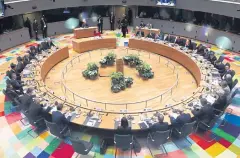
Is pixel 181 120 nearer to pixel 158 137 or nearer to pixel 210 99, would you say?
pixel 158 137

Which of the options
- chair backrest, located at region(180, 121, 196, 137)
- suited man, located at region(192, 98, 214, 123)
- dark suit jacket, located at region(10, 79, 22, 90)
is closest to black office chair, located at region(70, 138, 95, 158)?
chair backrest, located at region(180, 121, 196, 137)

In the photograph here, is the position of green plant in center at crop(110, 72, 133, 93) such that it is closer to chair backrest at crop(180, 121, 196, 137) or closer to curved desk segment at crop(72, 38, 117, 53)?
chair backrest at crop(180, 121, 196, 137)

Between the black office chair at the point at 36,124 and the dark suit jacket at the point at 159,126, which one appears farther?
the black office chair at the point at 36,124

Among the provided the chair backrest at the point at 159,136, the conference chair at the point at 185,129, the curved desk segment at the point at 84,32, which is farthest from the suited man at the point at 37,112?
the curved desk segment at the point at 84,32

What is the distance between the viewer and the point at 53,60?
16172 millimetres

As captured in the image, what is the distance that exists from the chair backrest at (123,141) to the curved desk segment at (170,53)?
252 inches

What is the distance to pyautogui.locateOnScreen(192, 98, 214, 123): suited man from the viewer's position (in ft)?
32.0

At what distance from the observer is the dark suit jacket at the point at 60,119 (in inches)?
374

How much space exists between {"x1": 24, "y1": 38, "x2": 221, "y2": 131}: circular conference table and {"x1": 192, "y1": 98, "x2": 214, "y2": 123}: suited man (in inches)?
17.5

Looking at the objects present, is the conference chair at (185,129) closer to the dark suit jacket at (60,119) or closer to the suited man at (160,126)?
the suited man at (160,126)

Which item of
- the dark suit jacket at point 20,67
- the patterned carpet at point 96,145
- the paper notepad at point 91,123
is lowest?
the patterned carpet at point 96,145

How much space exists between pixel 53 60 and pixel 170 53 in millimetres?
7694

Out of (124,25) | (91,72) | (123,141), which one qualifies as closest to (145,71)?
(91,72)

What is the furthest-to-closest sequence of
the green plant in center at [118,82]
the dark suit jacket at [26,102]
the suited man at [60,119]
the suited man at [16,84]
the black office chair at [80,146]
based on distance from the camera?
the green plant in center at [118,82] → the suited man at [16,84] → the dark suit jacket at [26,102] → the suited man at [60,119] → the black office chair at [80,146]
